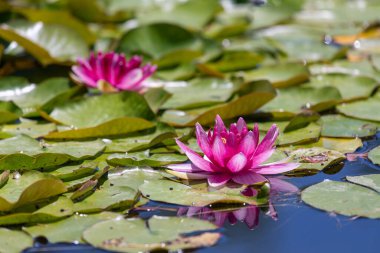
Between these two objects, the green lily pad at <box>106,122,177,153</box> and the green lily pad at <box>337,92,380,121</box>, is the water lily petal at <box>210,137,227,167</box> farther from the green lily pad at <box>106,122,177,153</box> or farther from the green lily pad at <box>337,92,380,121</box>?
the green lily pad at <box>337,92,380,121</box>

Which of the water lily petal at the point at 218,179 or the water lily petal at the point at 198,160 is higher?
the water lily petal at the point at 198,160

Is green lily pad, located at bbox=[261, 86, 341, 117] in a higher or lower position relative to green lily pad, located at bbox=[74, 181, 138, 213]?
lower

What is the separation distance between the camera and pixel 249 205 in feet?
6.61

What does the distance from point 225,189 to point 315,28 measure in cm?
216

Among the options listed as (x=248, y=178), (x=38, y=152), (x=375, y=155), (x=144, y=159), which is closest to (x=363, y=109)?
(x=375, y=155)

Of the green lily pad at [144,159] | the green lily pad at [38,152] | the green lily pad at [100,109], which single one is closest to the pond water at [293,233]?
the green lily pad at [144,159]

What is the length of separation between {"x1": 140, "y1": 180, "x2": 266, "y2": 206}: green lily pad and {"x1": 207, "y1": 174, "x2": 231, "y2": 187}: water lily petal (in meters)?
0.03

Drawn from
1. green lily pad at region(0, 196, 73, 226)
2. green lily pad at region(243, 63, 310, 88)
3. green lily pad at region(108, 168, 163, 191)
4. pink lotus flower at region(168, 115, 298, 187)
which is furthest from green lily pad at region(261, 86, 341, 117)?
green lily pad at region(0, 196, 73, 226)

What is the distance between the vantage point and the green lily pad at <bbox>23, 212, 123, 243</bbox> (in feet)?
6.05

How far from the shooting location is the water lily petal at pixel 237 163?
6.88ft

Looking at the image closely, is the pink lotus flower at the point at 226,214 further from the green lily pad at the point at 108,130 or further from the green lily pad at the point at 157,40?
the green lily pad at the point at 157,40

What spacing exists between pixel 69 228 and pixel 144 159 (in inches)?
18.3

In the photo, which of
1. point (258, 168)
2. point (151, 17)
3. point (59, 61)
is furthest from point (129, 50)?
point (258, 168)

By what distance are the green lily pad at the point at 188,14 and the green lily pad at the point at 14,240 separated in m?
2.32
